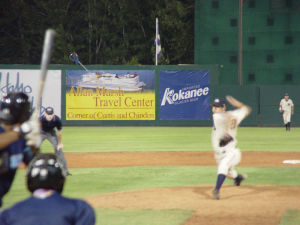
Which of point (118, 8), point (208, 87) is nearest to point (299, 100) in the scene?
point (208, 87)

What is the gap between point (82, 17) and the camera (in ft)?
201

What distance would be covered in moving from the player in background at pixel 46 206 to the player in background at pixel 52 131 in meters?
9.88

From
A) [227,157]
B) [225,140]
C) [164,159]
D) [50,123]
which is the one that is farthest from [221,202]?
[164,159]

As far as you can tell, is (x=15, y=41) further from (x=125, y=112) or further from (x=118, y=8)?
(x=125, y=112)

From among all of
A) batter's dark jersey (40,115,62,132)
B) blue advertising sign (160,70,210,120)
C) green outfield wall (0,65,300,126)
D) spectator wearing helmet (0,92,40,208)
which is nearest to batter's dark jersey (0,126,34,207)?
spectator wearing helmet (0,92,40,208)

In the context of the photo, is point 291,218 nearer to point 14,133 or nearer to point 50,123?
point 14,133

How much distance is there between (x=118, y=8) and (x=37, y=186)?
2269 inches

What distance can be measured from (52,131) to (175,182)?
3307 millimetres

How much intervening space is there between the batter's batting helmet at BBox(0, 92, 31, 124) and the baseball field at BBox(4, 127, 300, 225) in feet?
12.4

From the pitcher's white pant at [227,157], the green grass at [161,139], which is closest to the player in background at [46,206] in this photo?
the pitcher's white pant at [227,157]

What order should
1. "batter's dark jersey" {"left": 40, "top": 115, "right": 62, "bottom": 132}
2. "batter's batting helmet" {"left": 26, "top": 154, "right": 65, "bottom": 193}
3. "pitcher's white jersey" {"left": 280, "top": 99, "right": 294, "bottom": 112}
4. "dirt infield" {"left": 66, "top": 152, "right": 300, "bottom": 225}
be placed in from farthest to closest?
1. "pitcher's white jersey" {"left": 280, "top": 99, "right": 294, "bottom": 112}
2. "batter's dark jersey" {"left": 40, "top": 115, "right": 62, "bottom": 132}
3. "dirt infield" {"left": 66, "top": 152, "right": 300, "bottom": 225}
4. "batter's batting helmet" {"left": 26, "top": 154, "right": 65, "bottom": 193}

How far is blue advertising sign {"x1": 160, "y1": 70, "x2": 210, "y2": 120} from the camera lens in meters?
34.5

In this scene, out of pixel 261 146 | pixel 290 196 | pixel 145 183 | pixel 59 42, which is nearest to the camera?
pixel 290 196

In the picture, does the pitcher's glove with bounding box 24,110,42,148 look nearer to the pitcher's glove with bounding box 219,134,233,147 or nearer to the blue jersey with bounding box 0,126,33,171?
the blue jersey with bounding box 0,126,33,171
